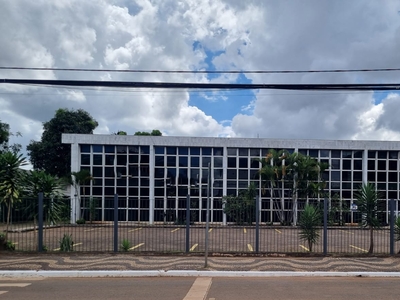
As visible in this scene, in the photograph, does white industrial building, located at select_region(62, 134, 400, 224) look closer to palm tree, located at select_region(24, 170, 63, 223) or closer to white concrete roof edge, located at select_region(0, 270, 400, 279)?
palm tree, located at select_region(24, 170, 63, 223)

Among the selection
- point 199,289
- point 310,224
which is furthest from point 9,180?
point 310,224

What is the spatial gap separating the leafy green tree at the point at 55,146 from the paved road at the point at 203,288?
3252 cm

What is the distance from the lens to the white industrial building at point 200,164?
2995 centimetres

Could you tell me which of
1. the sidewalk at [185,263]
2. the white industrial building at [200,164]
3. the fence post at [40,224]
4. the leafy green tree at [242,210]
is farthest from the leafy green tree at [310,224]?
the white industrial building at [200,164]

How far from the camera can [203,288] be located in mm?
8688

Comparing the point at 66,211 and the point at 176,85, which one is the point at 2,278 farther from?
the point at 176,85

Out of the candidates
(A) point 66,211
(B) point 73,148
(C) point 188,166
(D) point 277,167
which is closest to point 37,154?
(B) point 73,148

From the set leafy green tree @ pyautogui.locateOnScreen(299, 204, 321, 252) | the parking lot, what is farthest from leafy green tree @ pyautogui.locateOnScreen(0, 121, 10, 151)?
leafy green tree @ pyautogui.locateOnScreen(299, 204, 321, 252)

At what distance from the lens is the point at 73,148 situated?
29.8 metres

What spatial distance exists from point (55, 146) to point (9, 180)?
95.4 ft

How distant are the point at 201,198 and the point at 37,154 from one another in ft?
68.2

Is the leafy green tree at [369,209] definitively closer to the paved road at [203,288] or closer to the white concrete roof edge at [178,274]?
the white concrete roof edge at [178,274]

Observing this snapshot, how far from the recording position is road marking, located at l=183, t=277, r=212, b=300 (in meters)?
7.85

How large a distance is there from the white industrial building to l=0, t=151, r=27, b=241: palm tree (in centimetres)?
1692
